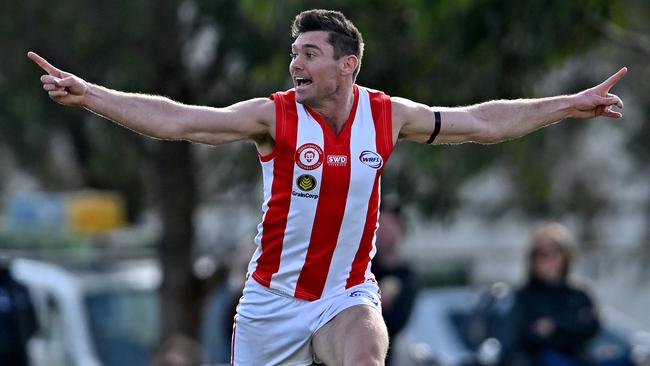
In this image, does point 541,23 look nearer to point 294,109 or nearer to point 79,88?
point 294,109

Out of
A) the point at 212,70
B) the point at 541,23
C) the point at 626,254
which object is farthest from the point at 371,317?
the point at 626,254

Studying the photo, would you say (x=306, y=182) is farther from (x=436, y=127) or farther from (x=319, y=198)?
(x=436, y=127)

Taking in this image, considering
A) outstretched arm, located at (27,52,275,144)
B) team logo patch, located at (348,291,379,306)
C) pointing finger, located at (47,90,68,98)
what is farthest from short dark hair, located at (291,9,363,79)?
pointing finger, located at (47,90,68,98)

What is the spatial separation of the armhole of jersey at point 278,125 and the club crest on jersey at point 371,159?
0.39 m

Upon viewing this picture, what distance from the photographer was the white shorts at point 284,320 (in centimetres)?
712

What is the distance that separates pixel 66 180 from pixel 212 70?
12654mm

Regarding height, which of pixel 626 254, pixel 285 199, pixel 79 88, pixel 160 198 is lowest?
pixel 626 254

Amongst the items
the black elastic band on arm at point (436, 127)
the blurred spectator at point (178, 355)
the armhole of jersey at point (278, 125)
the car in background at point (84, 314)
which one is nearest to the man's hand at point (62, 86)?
the armhole of jersey at point (278, 125)

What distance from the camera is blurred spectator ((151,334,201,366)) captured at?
36.6 ft

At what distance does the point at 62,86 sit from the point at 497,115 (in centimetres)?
219

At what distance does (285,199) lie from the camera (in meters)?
7.03

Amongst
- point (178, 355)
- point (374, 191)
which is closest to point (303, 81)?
point (374, 191)

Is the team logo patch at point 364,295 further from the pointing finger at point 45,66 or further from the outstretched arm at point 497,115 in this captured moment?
the pointing finger at point 45,66

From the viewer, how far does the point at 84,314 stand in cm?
1294
